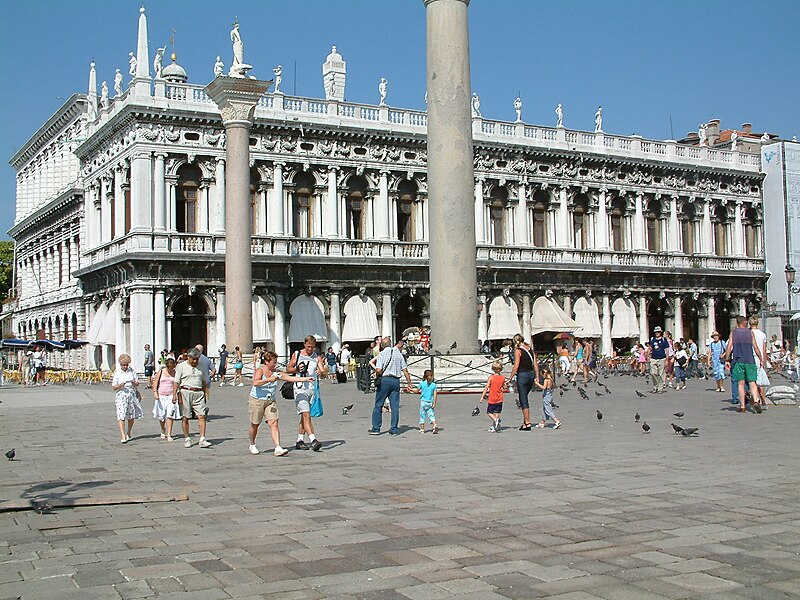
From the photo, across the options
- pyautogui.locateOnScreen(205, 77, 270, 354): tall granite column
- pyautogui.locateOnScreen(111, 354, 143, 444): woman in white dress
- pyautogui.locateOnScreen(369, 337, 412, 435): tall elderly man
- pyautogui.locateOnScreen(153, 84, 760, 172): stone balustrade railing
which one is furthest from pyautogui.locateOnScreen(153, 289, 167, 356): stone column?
pyautogui.locateOnScreen(369, 337, 412, 435): tall elderly man

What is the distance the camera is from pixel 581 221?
54.6 meters

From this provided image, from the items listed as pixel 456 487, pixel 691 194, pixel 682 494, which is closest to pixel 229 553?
pixel 456 487

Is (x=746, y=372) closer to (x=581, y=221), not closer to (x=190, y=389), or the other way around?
(x=190, y=389)

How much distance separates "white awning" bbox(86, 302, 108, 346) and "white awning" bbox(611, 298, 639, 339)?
87.4 feet

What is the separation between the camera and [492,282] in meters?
50.2

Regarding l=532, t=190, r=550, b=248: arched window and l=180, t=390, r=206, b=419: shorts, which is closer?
l=180, t=390, r=206, b=419: shorts

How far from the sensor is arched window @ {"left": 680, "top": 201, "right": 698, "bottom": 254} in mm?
58344

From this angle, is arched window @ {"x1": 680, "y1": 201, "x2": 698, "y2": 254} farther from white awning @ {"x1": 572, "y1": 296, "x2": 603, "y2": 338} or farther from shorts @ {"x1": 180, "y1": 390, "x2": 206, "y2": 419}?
shorts @ {"x1": 180, "y1": 390, "x2": 206, "y2": 419}

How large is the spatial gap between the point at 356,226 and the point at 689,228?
72.0 ft

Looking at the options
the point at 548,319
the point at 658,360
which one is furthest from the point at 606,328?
the point at 658,360

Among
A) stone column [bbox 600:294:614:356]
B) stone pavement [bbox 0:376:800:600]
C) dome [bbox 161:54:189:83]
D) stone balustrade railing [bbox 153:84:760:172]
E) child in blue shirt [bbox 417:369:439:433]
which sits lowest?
stone pavement [bbox 0:376:800:600]

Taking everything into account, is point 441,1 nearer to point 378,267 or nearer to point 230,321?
point 230,321

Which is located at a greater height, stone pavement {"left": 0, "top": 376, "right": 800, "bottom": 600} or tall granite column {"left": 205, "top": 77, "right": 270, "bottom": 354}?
tall granite column {"left": 205, "top": 77, "right": 270, "bottom": 354}

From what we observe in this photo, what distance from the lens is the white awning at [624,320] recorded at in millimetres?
54531
